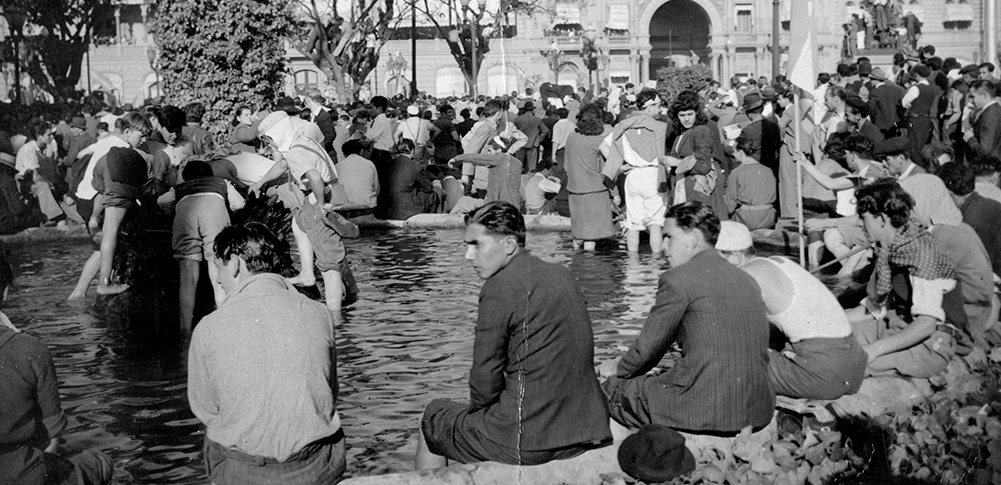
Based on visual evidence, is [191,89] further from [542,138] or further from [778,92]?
[778,92]

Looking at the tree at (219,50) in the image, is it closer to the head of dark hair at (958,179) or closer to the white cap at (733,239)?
the head of dark hair at (958,179)

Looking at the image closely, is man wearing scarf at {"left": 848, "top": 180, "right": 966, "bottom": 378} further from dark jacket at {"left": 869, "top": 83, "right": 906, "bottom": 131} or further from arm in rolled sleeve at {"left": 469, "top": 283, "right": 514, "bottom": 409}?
dark jacket at {"left": 869, "top": 83, "right": 906, "bottom": 131}

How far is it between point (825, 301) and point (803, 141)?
844cm

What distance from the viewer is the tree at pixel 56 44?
37.8 meters

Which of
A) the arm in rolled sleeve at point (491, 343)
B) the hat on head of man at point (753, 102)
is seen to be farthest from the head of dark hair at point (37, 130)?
the arm in rolled sleeve at point (491, 343)

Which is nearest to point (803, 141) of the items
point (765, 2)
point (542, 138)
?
point (542, 138)

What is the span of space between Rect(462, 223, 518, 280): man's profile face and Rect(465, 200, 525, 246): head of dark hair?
0.02m

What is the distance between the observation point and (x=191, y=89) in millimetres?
16188

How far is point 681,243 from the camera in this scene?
5582 millimetres

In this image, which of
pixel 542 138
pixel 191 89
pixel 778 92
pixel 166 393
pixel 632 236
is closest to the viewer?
pixel 166 393

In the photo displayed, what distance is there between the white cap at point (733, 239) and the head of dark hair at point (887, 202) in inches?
44.0

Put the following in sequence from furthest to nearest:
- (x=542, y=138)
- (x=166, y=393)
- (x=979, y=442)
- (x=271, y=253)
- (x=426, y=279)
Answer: (x=542, y=138), (x=426, y=279), (x=166, y=393), (x=979, y=442), (x=271, y=253)

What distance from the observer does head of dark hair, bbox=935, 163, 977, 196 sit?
8234 millimetres

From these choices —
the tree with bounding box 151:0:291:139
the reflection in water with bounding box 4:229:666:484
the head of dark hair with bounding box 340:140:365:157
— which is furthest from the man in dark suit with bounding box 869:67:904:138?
the tree with bounding box 151:0:291:139
